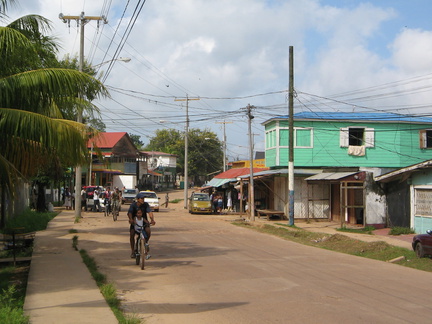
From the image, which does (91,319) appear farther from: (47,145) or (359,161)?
(359,161)

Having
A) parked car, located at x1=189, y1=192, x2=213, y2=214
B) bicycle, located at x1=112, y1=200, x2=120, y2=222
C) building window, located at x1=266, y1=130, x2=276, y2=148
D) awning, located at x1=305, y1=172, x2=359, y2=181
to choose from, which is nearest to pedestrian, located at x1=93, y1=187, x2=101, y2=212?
parked car, located at x1=189, y1=192, x2=213, y2=214

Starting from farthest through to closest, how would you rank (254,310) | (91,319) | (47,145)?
(47,145)
(254,310)
(91,319)

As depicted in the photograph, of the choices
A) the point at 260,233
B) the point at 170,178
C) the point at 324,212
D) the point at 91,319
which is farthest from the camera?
the point at 170,178

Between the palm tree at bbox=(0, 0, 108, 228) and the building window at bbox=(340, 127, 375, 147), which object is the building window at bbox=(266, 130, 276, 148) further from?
the palm tree at bbox=(0, 0, 108, 228)

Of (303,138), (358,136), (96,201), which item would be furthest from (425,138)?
(96,201)

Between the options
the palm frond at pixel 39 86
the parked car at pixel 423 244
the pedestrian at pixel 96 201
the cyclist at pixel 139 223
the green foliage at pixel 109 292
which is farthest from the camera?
the pedestrian at pixel 96 201

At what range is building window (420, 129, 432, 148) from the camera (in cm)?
3369

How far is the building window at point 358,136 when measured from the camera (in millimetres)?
34125

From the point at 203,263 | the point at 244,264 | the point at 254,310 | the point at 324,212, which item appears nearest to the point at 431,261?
the point at 244,264

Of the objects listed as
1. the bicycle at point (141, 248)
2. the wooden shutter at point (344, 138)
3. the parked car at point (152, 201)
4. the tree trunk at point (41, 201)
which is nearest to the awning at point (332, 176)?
the wooden shutter at point (344, 138)

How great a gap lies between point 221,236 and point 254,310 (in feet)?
47.8

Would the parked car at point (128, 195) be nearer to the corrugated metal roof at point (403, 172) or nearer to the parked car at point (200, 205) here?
the parked car at point (200, 205)

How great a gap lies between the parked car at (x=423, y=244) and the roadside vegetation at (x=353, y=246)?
0.63 feet

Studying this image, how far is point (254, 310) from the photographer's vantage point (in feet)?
27.9
